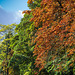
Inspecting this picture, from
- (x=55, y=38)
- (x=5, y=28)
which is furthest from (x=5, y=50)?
(x=55, y=38)

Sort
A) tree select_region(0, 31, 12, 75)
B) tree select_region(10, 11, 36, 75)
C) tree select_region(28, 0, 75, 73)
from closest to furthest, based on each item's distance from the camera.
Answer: tree select_region(28, 0, 75, 73) → tree select_region(10, 11, 36, 75) → tree select_region(0, 31, 12, 75)

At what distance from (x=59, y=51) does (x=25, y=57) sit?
1233cm

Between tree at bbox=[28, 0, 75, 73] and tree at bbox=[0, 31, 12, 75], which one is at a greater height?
tree at bbox=[0, 31, 12, 75]

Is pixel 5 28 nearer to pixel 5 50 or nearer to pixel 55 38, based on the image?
pixel 5 50

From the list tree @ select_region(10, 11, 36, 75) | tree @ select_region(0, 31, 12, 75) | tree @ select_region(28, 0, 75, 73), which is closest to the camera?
tree @ select_region(28, 0, 75, 73)

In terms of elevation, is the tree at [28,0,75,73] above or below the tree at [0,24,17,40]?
below

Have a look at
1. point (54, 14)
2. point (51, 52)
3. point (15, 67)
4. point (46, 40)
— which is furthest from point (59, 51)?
point (15, 67)

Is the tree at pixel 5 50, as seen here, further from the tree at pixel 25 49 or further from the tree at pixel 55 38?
the tree at pixel 55 38

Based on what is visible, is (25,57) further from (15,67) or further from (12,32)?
(12,32)

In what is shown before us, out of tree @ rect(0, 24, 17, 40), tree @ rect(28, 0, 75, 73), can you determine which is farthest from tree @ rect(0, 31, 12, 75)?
tree @ rect(28, 0, 75, 73)

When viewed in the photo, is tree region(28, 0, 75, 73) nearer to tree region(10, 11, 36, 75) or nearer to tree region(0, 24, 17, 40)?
tree region(10, 11, 36, 75)

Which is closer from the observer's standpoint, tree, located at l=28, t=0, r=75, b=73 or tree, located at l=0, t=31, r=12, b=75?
tree, located at l=28, t=0, r=75, b=73

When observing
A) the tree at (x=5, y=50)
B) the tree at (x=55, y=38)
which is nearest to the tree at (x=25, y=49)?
the tree at (x=5, y=50)

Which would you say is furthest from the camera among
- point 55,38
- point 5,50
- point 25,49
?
point 5,50
